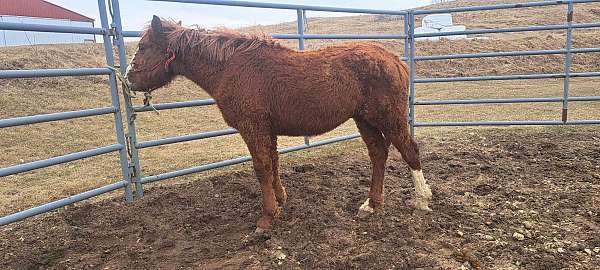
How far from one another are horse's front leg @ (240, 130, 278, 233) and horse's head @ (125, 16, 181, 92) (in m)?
0.89

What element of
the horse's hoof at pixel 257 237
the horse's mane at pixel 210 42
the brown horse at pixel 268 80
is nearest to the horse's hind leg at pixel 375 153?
the brown horse at pixel 268 80

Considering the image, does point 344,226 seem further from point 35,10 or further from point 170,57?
point 35,10

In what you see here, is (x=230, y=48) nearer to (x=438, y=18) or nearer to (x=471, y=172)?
(x=471, y=172)

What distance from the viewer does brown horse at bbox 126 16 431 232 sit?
11.1 ft

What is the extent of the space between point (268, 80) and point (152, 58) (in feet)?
3.30

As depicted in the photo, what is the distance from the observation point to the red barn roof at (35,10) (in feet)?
66.9

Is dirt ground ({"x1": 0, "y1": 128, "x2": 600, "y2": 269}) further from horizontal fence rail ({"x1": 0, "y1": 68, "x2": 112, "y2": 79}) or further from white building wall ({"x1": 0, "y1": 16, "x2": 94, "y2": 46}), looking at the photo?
white building wall ({"x1": 0, "y1": 16, "x2": 94, "y2": 46})

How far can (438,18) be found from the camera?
2306 centimetres

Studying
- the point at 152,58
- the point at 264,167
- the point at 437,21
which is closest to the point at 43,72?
the point at 152,58

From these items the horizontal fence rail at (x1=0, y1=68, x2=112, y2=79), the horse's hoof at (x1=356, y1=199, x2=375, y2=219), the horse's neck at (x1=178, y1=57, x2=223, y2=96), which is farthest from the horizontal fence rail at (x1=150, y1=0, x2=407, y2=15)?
the horse's hoof at (x1=356, y1=199, x2=375, y2=219)

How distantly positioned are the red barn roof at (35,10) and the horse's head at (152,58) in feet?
68.6

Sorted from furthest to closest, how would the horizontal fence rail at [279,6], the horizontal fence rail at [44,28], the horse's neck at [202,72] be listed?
the horizontal fence rail at [279,6], the horse's neck at [202,72], the horizontal fence rail at [44,28]

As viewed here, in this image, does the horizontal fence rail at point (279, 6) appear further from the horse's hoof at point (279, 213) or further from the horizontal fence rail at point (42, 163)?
the horse's hoof at point (279, 213)

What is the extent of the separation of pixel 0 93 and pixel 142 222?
27.1 feet
